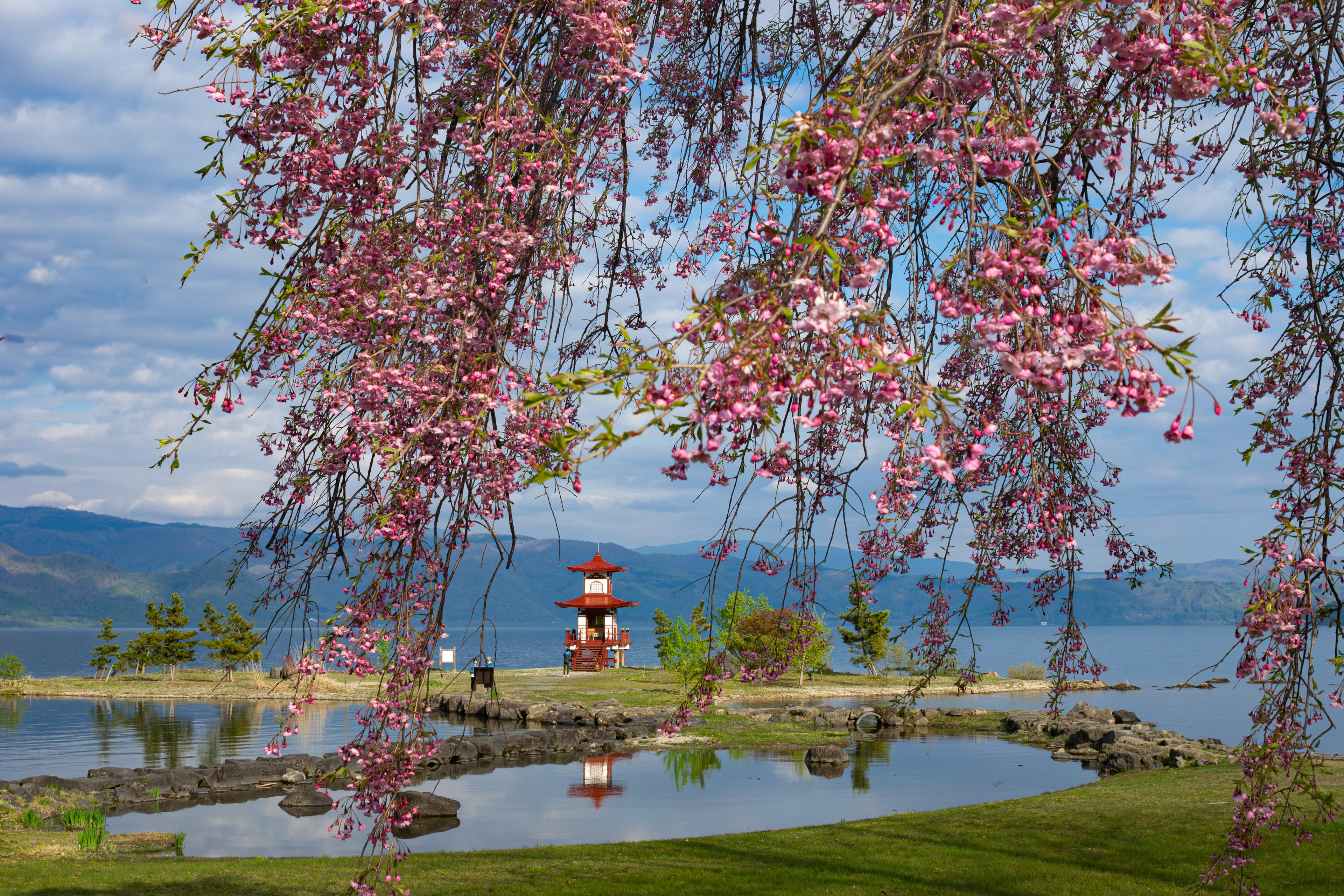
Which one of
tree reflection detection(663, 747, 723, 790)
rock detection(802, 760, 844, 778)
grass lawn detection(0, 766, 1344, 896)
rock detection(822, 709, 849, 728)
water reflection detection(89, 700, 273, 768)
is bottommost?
rock detection(822, 709, 849, 728)

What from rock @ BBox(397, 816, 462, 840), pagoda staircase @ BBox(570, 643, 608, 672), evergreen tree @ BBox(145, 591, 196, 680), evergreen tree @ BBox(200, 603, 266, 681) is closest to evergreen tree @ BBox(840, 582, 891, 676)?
pagoda staircase @ BBox(570, 643, 608, 672)

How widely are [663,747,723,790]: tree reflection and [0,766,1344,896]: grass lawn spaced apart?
20.1 feet

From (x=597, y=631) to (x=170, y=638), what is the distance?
1962cm

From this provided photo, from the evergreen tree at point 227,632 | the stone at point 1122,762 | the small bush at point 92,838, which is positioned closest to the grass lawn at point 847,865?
the small bush at point 92,838

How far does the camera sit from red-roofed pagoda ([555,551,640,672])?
44781 mm

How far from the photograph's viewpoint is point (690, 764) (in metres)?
21.0

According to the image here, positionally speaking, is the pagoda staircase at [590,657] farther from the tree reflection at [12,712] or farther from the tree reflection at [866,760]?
the tree reflection at [866,760]

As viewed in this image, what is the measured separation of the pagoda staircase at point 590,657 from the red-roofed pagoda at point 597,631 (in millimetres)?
18

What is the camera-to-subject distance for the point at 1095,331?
231 cm

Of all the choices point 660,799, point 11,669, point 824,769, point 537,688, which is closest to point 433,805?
point 660,799

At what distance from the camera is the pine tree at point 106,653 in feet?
138

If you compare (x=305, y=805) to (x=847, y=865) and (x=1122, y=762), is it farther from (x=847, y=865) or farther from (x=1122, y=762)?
(x=1122, y=762)

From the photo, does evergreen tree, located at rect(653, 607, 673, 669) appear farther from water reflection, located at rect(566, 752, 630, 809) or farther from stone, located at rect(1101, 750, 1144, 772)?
stone, located at rect(1101, 750, 1144, 772)

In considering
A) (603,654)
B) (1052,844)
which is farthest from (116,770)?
(603,654)
